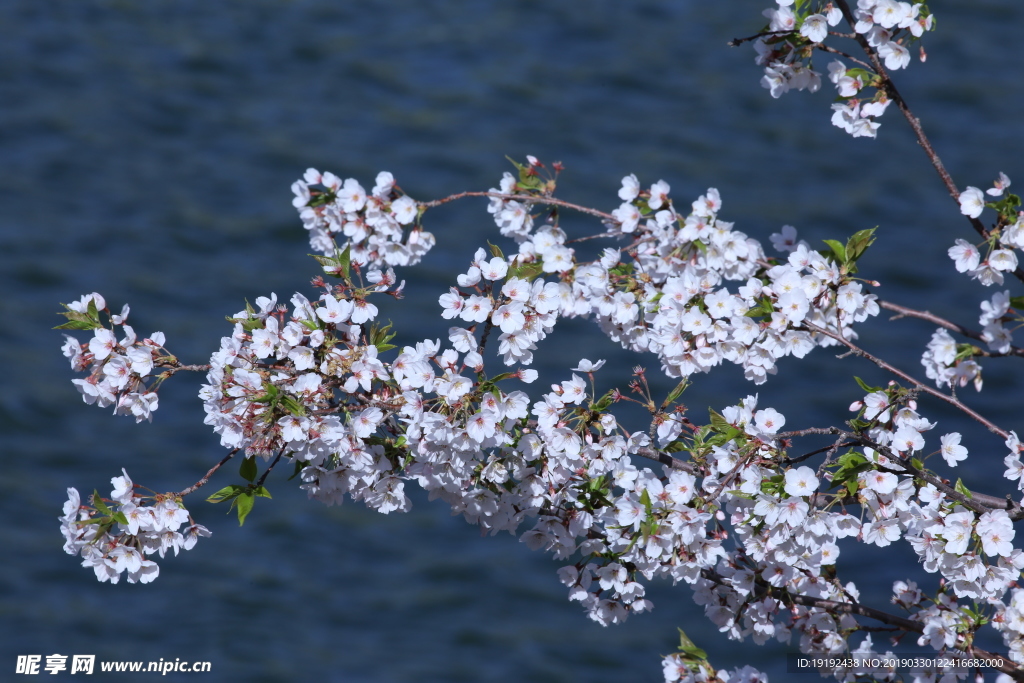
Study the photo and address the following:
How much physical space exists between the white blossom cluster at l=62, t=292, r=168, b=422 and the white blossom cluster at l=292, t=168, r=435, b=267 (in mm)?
748

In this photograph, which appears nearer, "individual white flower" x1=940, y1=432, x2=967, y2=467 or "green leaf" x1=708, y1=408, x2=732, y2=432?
"green leaf" x1=708, y1=408, x2=732, y2=432

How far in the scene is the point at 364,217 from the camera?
126 inches

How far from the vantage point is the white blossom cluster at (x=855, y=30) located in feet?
9.50

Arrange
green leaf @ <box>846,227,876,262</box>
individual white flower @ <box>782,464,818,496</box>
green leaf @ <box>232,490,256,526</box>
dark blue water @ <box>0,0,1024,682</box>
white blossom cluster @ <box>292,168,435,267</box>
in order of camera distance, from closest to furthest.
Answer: individual white flower @ <box>782,464,818,496</box> → green leaf @ <box>232,490,256,526</box> → green leaf @ <box>846,227,876,262</box> → white blossom cluster @ <box>292,168,435,267</box> → dark blue water @ <box>0,0,1024,682</box>

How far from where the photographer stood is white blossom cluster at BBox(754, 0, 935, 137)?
2895 millimetres

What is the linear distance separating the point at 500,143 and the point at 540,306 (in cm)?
858

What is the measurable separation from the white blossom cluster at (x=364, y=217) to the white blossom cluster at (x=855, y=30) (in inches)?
45.3

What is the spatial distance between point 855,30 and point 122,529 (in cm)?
238

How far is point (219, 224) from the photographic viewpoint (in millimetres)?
10203

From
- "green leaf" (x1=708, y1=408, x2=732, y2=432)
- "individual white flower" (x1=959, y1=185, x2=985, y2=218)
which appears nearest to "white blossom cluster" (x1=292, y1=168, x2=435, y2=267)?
"green leaf" (x1=708, y1=408, x2=732, y2=432)

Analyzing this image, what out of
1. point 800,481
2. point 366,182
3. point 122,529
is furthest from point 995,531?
point 366,182

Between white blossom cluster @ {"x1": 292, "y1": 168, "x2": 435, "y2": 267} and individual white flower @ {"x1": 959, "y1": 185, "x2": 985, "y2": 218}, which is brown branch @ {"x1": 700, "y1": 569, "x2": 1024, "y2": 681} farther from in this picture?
white blossom cluster @ {"x1": 292, "y1": 168, "x2": 435, "y2": 267}

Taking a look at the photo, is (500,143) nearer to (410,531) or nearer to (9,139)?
(410,531)

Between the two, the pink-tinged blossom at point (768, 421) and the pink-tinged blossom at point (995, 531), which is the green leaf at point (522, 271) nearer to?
the pink-tinged blossom at point (768, 421)
